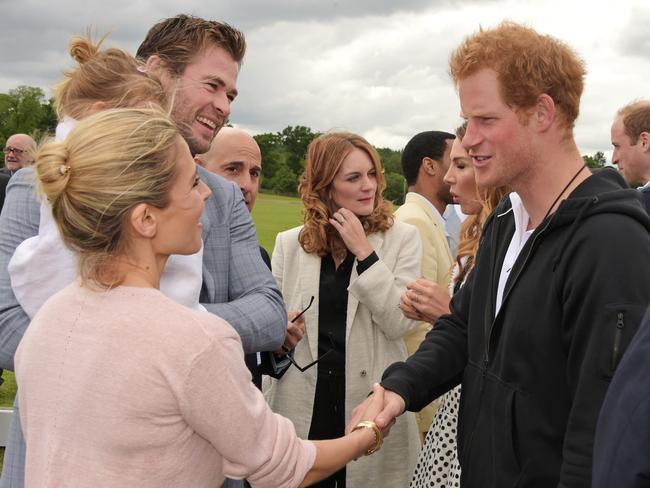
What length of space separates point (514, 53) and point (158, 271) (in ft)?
4.93

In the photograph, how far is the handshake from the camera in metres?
2.62

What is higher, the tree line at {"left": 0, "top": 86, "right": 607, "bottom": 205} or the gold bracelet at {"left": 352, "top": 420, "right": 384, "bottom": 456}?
the tree line at {"left": 0, "top": 86, "right": 607, "bottom": 205}

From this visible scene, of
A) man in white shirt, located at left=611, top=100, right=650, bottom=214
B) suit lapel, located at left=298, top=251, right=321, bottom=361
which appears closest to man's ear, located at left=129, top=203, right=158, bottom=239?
suit lapel, located at left=298, top=251, right=321, bottom=361

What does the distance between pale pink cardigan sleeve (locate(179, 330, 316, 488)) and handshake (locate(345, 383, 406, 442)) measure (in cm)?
67

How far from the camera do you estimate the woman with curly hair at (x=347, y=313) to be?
13.1 ft

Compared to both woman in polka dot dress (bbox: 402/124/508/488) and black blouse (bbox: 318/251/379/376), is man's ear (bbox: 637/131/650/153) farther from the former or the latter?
black blouse (bbox: 318/251/379/376)

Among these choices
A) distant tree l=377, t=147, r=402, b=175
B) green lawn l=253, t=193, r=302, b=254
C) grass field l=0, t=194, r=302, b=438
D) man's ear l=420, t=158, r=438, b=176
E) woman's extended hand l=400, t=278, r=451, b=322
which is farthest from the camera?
distant tree l=377, t=147, r=402, b=175

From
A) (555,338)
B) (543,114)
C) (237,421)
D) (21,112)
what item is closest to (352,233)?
(543,114)

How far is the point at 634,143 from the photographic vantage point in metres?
6.93

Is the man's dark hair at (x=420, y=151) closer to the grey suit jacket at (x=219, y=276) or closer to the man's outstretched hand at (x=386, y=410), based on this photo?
the grey suit jacket at (x=219, y=276)

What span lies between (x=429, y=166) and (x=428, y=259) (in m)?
1.65

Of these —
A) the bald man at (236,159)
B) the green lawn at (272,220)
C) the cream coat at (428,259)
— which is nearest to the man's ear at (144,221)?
the bald man at (236,159)

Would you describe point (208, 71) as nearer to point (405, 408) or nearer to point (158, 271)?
point (158, 271)

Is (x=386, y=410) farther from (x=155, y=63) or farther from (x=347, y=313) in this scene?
(x=155, y=63)
